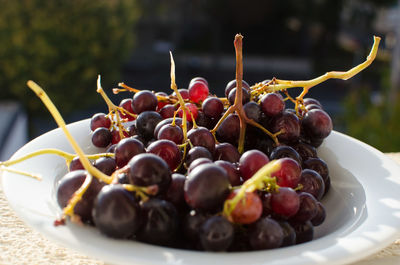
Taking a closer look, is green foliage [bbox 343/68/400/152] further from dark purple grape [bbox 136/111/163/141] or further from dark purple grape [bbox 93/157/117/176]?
dark purple grape [bbox 93/157/117/176]

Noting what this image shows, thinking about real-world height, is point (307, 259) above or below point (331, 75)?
below

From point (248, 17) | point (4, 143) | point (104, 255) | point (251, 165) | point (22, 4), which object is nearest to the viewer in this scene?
point (104, 255)

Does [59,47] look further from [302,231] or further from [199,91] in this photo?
[302,231]

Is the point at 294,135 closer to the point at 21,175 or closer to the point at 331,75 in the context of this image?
the point at 331,75

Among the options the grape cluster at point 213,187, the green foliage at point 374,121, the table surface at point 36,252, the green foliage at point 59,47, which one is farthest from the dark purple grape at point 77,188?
the green foliage at point 59,47

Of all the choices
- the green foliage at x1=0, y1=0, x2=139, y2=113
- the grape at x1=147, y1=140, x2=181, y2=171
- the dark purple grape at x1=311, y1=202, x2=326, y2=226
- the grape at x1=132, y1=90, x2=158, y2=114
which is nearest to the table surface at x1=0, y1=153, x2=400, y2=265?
the dark purple grape at x1=311, y1=202, x2=326, y2=226

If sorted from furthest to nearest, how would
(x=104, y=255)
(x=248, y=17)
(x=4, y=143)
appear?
(x=248, y=17) → (x=4, y=143) → (x=104, y=255)

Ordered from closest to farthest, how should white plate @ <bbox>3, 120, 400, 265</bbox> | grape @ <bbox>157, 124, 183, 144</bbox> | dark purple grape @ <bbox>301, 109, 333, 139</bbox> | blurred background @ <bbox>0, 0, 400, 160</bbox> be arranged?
1. white plate @ <bbox>3, 120, 400, 265</bbox>
2. grape @ <bbox>157, 124, 183, 144</bbox>
3. dark purple grape @ <bbox>301, 109, 333, 139</bbox>
4. blurred background @ <bbox>0, 0, 400, 160</bbox>

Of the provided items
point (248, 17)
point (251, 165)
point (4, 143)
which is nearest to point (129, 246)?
point (251, 165)
